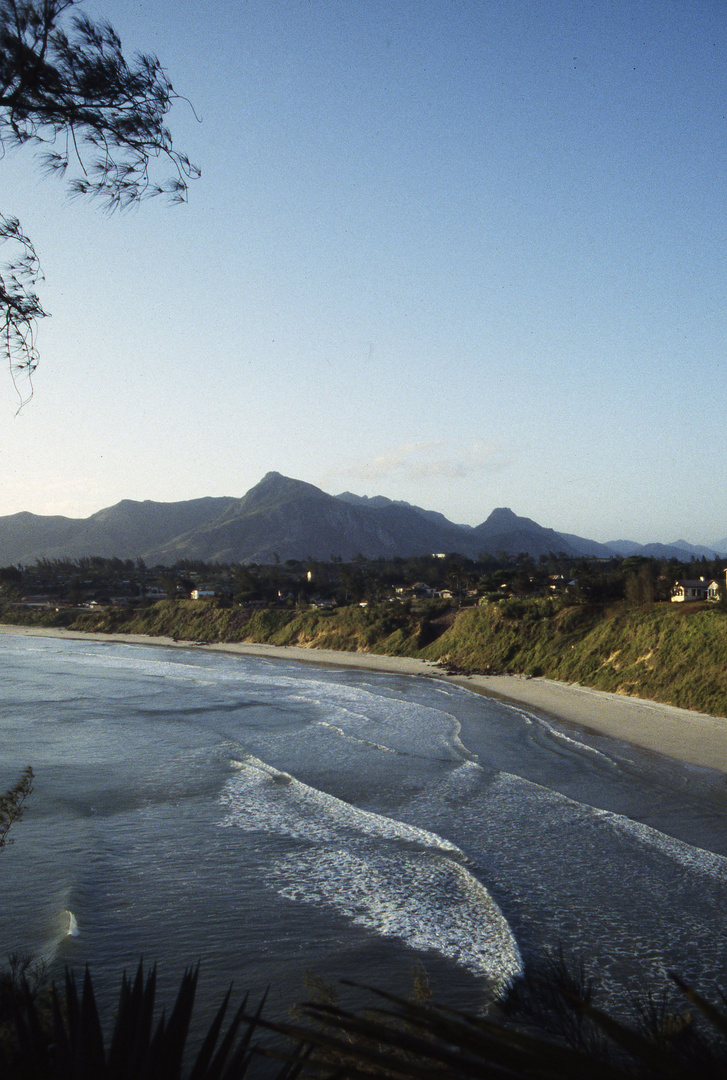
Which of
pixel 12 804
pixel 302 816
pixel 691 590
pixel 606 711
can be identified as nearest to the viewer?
pixel 12 804

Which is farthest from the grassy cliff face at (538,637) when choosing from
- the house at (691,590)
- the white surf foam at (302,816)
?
the white surf foam at (302,816)

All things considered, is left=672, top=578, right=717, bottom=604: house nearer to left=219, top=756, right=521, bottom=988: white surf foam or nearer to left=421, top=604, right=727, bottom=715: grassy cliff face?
left=421, top=604, right=727, bottom=715: grassy cliff face

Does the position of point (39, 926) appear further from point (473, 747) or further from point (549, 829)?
point (473, 747)

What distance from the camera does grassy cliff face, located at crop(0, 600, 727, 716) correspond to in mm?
30750

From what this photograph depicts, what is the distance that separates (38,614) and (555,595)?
75.1 meters

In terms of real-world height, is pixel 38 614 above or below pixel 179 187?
below

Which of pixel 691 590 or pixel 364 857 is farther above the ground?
pixel 691 590

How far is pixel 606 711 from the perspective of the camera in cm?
2945

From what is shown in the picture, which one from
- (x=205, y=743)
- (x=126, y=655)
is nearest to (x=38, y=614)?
(x=126, y=655)

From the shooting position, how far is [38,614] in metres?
98.7

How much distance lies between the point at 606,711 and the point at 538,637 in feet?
45.7

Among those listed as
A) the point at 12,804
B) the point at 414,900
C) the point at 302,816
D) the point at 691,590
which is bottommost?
the point at 302,816

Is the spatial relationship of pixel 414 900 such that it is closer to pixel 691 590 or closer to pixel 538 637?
pixel 538 637

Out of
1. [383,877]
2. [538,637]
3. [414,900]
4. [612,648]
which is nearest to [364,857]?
[383,877]
